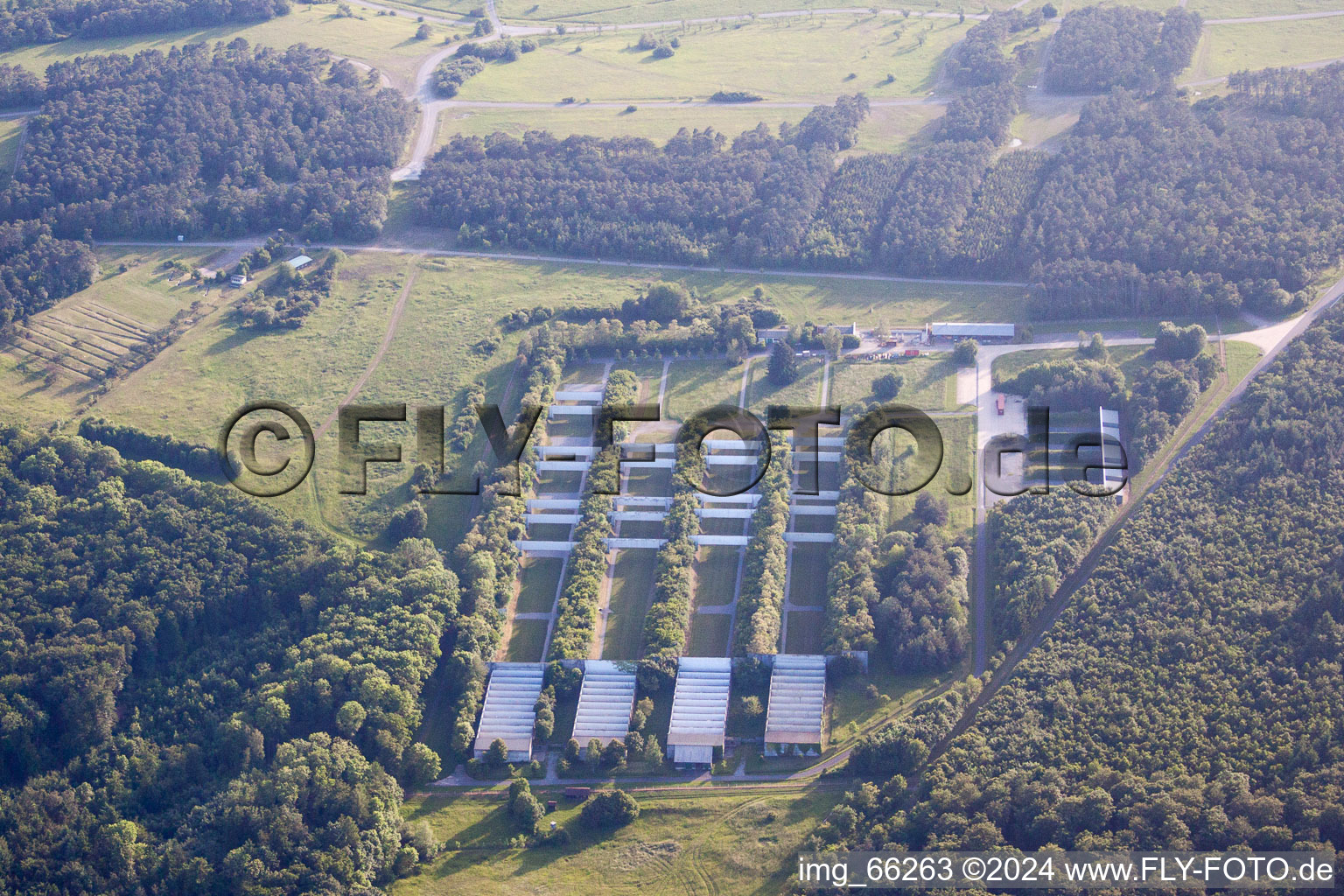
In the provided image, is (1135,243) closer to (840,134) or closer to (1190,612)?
(840,134)

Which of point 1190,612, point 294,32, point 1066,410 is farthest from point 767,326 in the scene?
point 294,32

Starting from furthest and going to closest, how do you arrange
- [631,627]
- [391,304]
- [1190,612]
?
1. [391,304]
2. [631,627]
3. [1190,612]

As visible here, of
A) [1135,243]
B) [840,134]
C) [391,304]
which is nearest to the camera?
[1135,243]

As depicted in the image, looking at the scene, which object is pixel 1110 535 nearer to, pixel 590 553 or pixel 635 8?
pixel 590 553

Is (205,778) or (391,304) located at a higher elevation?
(391,304)

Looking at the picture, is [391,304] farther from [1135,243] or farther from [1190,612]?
[1190,612]

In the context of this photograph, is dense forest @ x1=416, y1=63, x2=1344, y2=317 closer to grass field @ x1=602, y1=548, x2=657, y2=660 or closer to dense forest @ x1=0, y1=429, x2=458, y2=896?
grass field @ x1=602, y1=548, x2=657, y2=660

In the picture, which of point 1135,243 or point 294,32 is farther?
point 294,32

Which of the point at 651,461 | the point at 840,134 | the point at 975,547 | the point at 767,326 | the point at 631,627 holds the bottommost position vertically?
the point at 631,627
